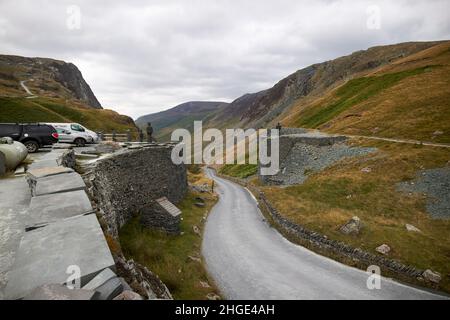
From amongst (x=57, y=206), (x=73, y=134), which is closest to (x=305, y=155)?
(x=73, y=134)

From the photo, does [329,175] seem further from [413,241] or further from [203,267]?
[203,267]

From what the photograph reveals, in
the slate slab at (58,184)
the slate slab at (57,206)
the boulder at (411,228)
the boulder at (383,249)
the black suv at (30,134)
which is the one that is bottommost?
the boulder at (383,249)

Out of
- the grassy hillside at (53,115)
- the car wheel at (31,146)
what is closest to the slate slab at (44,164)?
the car wheel at (31,146)

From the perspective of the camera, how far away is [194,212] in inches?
1438

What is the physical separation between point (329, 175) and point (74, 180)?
118 ft

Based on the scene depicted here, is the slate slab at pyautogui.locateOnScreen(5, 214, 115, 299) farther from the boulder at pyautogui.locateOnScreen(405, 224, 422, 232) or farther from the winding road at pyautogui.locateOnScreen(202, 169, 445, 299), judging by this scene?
the boulder at pyautogui.locateOnScreen(405, 224, 422, 232)

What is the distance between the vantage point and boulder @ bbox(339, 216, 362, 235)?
23906mm

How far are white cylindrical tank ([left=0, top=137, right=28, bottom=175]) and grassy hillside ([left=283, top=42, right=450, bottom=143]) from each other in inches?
1943

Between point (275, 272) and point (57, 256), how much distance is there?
680 inches

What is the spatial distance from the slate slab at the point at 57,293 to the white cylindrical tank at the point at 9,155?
472 inches

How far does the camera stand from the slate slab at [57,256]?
5.33m

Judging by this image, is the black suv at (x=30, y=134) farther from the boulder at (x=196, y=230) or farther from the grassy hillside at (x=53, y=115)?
the grassy hillside at (x=53, y=115)

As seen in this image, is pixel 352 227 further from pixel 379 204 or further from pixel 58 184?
pixel 58 184

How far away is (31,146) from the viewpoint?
→ 72.1ft
